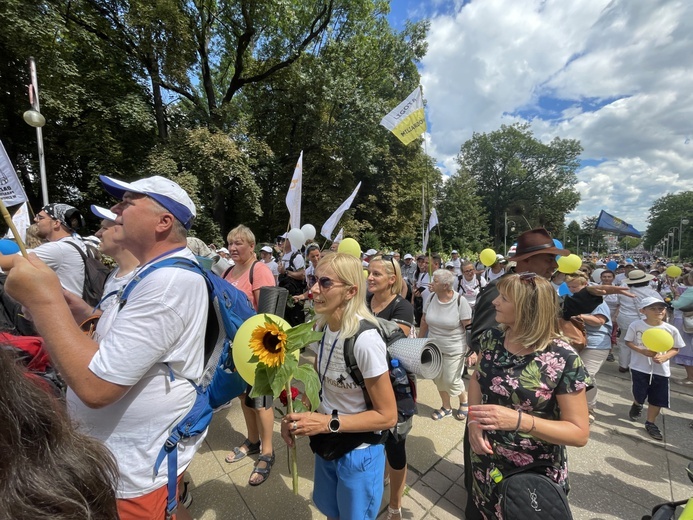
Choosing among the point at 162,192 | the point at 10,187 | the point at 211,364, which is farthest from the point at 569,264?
the point at 10,187

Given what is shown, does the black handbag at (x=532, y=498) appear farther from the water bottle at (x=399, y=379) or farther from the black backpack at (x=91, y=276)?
the black backpack at (x=91, y=276)

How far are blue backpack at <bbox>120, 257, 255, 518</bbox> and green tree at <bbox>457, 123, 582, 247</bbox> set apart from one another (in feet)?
141

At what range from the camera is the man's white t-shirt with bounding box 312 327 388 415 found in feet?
4.97

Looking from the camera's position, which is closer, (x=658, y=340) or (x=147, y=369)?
(x=147, y=369)

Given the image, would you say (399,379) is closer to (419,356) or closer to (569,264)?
(419,356)

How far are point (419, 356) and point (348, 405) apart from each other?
18.6 inches

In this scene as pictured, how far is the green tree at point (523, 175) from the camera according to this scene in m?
41.1

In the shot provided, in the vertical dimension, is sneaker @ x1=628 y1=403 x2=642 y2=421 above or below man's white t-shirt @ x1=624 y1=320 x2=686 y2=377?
below

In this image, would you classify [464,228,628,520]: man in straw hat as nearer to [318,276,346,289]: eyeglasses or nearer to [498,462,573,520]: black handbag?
[498,462,573,520]: black handbag

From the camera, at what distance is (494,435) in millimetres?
1616

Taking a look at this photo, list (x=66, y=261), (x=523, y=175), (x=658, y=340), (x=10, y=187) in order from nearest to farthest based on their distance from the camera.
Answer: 1. (x=66, y=261)
2. (x=658, y=340)
3. (x=10, y=187)
4. (x=523, y=175)

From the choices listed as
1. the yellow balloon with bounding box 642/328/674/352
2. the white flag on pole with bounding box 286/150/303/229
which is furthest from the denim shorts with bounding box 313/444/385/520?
the white flag on pole with bounding box 286/150/303/229

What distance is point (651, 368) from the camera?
3693mm

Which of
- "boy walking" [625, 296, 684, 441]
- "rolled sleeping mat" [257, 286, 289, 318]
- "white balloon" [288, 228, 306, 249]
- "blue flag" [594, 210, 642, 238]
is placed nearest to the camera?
"rolled sleeping mat" [257, 286, 289, 318]
